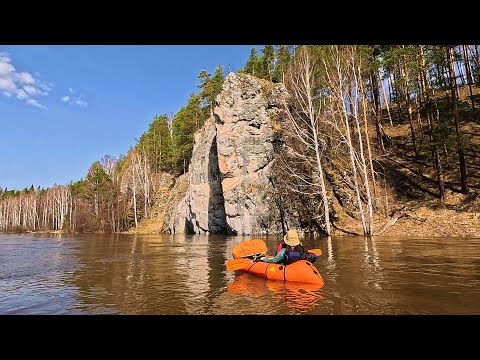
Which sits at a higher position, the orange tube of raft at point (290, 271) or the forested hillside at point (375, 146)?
the forested hillside at point (375, 146)

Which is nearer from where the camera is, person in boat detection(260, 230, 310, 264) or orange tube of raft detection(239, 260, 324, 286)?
orange tube of raft detection(239, 260, 324, 286)

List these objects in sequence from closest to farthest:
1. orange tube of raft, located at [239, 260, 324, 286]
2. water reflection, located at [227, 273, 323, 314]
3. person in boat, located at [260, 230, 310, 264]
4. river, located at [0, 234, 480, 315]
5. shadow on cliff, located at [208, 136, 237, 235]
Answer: river, located at [0, 234, 480, 315] → water reflection, located at [227, 273, 323, 314] → orange tube of raft, located at [239, 260, 324, 286] → person in boat, located at [260, 230, 310, 264] → shadow on cliff, located at [208, 136, 237, 235]

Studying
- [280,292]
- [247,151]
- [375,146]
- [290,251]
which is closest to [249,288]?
[280,292]

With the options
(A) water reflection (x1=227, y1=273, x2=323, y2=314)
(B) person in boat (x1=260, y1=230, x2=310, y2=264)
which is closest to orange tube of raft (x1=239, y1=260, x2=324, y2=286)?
(A) water reflection (x1=227, y1=273, x2=323, y2=314)

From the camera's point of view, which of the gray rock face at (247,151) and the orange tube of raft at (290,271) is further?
the gray rock face at (247,151)

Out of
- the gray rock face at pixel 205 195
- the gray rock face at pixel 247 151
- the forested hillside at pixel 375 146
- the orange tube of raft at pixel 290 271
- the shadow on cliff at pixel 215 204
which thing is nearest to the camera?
the orange tube of raft at pixel 290 271

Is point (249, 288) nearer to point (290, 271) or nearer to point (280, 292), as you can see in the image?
point (280, 292)

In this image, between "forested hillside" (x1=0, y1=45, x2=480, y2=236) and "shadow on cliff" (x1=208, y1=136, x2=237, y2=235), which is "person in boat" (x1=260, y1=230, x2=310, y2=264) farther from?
"shadow on cliff" (x1=208, y1=136, x2=237, y2=235)

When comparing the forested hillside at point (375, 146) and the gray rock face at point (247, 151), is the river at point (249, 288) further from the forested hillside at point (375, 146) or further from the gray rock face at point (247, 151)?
the gray rock face at point (247, 151)

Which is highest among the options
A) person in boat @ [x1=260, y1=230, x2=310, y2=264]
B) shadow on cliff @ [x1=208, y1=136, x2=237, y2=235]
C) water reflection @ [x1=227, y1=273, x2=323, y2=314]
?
shadow on cliff @ [x1=208, y1=136, x2=237, y2=235]

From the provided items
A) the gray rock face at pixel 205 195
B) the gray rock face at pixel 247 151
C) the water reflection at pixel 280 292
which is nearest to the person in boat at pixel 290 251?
the water reflection at pixel 280 292
